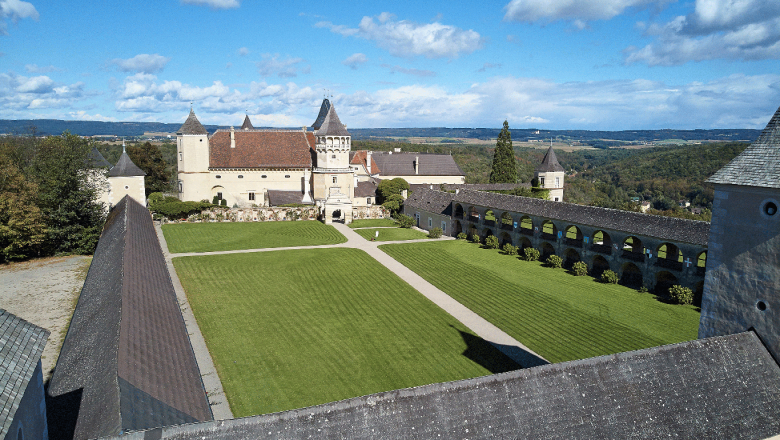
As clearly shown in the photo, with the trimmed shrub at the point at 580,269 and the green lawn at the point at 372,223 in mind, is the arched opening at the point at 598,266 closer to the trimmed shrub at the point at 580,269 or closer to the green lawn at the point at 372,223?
the trimmed shrub at the point at 580,269

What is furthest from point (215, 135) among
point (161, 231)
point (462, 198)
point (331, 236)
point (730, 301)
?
point (730, 301)

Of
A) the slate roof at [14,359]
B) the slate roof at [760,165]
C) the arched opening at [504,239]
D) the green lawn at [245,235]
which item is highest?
the slate roof at [760,165]

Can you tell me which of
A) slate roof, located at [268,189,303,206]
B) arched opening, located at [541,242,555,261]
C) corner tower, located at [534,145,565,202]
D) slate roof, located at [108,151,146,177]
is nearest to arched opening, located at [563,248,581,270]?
arched opening, located at [541,242,555,261]

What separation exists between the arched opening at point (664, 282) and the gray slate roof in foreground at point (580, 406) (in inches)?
746

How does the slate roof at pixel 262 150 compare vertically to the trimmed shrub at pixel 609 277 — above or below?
above

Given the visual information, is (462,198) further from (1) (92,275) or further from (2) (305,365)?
(1) (92,275)

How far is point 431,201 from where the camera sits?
158 ft

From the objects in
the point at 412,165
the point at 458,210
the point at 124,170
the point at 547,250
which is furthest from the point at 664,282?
the point at 412,165

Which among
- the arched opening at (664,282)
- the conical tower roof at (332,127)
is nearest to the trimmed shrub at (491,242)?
the arched opening at (664,282)

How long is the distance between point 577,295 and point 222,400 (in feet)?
62.9

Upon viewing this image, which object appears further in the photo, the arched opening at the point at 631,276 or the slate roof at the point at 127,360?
the arched opening at the point at 631,276

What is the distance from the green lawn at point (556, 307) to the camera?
67.1 feet

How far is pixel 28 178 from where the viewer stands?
42.5 metres

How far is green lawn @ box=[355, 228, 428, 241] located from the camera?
43.4m
